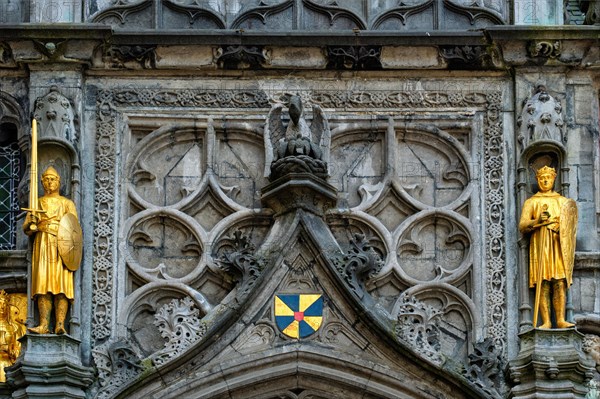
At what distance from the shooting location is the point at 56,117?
81.0 feet

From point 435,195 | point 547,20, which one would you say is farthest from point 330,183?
point 547,20

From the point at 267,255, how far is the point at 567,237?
294cm

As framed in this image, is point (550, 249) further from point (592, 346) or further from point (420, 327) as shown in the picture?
point (420, 327)

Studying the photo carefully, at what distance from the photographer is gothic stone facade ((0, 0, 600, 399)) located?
79.0 feet

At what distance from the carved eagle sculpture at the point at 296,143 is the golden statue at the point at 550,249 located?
2.13 m

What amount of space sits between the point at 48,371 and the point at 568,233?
5.20 m

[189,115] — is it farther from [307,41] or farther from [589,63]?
[589,63]

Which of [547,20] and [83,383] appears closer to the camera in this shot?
[83,383]

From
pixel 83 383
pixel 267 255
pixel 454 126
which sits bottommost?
pixel 83 383

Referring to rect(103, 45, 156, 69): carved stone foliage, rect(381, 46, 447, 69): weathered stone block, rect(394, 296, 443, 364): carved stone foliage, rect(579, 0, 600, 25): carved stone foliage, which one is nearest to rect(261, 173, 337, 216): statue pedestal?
rect(394, 296, 443, 364): carved stone foliage

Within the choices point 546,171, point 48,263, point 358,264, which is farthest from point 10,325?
point 546,171

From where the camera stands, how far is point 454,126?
82.7ft

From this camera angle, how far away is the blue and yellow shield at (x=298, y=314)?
24.2m

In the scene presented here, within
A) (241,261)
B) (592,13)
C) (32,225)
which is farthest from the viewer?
(592,13)
